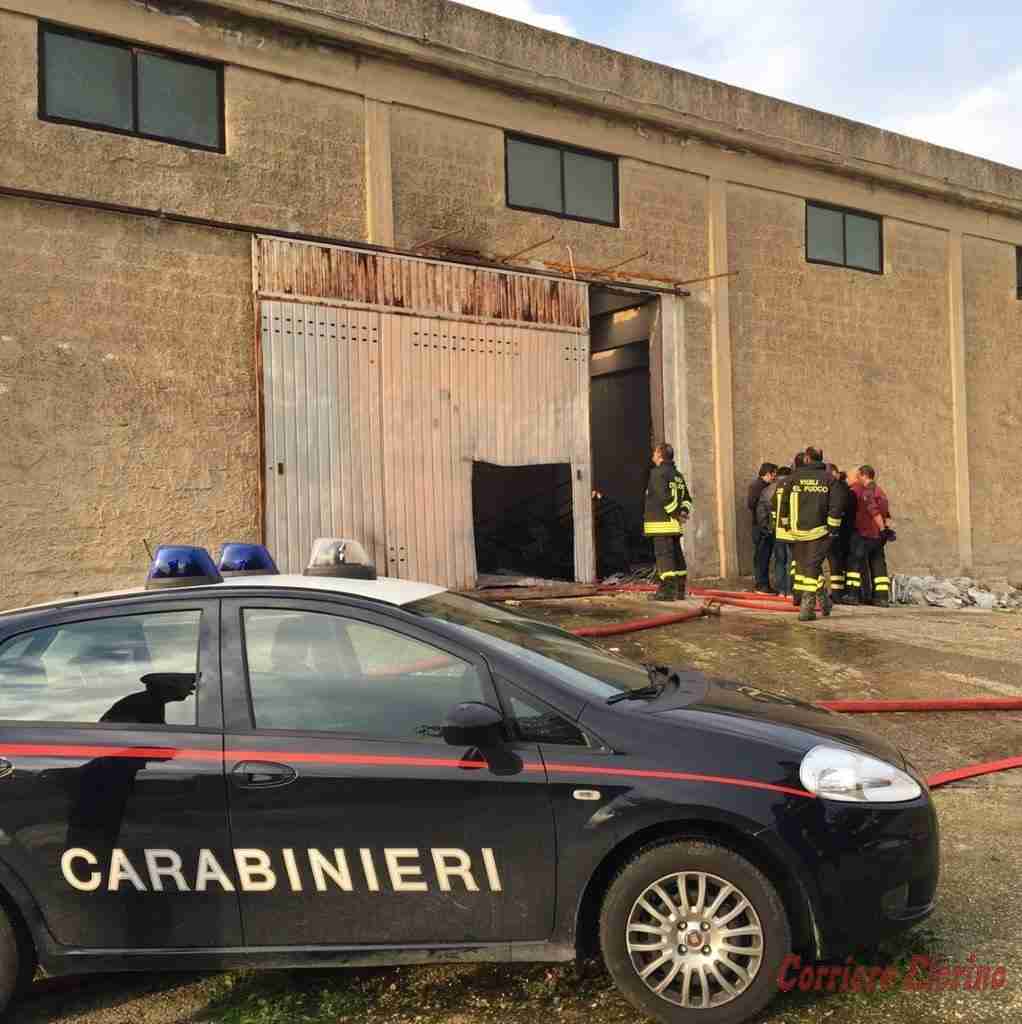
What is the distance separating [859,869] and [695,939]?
20.7 inches

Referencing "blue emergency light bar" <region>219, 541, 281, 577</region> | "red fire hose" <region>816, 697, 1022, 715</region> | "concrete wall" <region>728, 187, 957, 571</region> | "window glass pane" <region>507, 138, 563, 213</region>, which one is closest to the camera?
"blue emergency light bar" <region>219, 541, 281, 577</region>

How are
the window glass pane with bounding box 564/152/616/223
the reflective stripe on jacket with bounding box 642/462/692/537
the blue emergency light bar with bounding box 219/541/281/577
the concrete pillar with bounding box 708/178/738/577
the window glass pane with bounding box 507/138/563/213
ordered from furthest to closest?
the concrete pillar with bounding box 708/178/738/577 → the window glass pane with bounding box 564/152/616/223 → the window glass pane with bounding box 507/138/563/213 → the reflective stripe on jacket with bounding box 642/462/692/537 → the blue emergency light bar with bounding box 219/541/281/577

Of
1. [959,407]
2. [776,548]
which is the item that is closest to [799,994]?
[776,548]

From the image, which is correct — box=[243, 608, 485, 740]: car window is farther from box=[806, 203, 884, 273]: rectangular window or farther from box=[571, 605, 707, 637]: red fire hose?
box=[806, 203, 884, 273]: rectangular window

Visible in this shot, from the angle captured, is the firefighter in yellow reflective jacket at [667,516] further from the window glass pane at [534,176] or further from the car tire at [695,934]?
the car tire at [695,934]

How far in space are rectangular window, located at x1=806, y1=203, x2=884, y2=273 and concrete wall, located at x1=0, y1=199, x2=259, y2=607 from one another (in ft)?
29.7

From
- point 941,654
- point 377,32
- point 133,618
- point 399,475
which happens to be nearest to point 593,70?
point 377,32

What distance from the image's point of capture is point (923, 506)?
16.4 m

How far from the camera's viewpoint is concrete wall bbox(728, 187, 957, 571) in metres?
14.6

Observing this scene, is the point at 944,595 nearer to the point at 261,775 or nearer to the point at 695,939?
the point at 695,939

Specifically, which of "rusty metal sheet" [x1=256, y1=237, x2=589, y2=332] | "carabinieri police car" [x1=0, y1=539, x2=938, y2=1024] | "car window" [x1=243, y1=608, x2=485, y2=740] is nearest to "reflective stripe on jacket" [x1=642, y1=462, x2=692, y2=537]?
"rusty metal sheet" [x1=256, y1=237, x2=589, y2=332]

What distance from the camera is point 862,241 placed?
Result: 16.1 m

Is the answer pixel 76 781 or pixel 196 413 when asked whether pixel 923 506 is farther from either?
pixel 76 781

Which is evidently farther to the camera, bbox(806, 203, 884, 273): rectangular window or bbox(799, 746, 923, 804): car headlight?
bbox(806, 203, 884, 273): rectangular window
